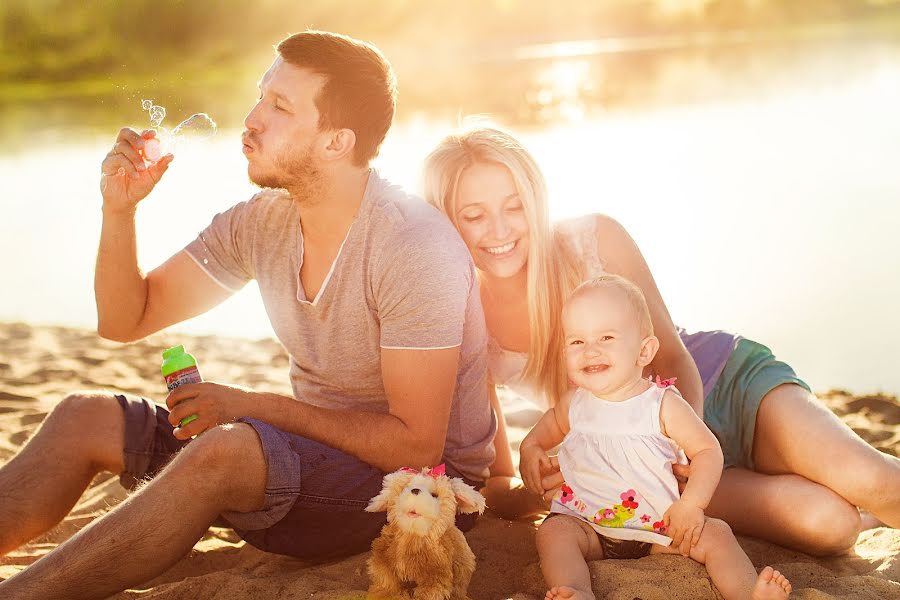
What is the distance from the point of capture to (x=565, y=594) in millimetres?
2730

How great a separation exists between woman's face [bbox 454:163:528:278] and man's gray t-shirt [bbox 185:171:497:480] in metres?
0.20

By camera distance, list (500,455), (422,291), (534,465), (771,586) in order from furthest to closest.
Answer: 1. (500,455)
2. (534,465)
3. (422,291)
4. (771,586)

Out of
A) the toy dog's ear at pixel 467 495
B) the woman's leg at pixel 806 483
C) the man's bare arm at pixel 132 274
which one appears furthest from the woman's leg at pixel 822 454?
the man's bare arm at pixel 132 274

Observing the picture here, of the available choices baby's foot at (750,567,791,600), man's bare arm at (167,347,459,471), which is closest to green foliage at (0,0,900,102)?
man's bare arm at (167,347,459,471)

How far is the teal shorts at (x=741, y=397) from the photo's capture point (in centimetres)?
365

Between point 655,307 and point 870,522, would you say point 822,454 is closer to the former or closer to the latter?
point 870,522

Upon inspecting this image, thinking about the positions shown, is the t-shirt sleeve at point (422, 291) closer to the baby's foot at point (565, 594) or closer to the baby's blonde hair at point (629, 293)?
the baby's blonde hair at point (629, 293)

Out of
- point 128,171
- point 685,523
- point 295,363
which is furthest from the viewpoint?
point 295,363

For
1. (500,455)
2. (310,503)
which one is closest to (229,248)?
(310,503)

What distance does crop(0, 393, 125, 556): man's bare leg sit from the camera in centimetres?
333

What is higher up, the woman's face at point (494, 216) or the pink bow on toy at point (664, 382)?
the woman's face at point (494, 216)

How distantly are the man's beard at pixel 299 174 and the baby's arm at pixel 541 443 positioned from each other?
1165mm

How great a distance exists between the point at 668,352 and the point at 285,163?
5.10ft

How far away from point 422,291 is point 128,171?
4.10ft
